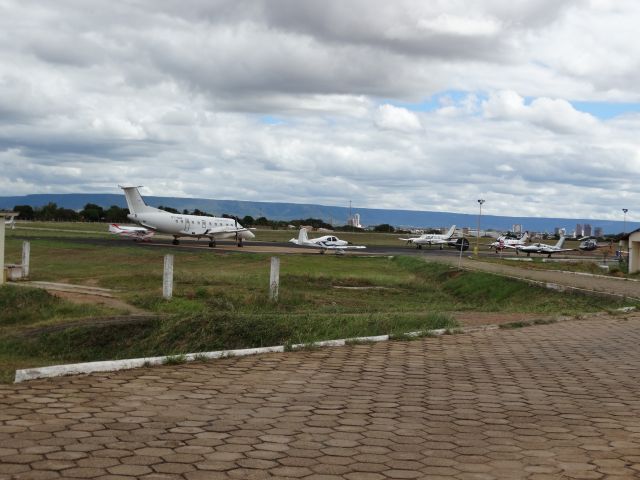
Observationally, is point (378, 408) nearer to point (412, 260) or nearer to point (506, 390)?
→ point (506, 390)

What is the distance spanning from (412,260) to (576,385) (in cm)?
3933

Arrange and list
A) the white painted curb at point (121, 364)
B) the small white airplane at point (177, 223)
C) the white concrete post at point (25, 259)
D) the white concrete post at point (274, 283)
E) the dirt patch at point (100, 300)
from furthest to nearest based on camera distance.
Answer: the small white airplane at point (177, 223)
the white concrete post at point (25, 259)
the white concrete post at point (274, 283)
the dirt patch at point (100, 300)
the white painted curb at point (121, 364)

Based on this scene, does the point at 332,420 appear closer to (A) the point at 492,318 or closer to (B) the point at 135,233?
(A) the point at 492,318

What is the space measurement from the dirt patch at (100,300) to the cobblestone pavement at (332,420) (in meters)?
10.9

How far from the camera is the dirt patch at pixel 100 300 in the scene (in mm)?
19284

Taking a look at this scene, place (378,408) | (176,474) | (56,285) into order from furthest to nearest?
1. (56,285)
2. (378,408)
3. (176,474)

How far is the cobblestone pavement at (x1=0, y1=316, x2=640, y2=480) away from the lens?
474 centimetres

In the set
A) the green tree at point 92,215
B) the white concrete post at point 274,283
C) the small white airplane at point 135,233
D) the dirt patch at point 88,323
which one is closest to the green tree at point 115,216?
the green tree at point 92,215

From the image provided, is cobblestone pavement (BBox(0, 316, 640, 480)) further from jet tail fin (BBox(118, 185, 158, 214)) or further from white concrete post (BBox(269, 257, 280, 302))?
jet tail fin (BBox(118, 185, 158, 214))

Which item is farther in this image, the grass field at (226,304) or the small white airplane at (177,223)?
the small white airplane at (177,223)

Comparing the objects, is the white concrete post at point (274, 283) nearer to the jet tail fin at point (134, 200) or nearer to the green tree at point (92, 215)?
the jet tail fin at point (134, 200)

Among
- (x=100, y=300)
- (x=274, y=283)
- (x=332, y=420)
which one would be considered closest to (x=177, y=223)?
(x=274, y=283)

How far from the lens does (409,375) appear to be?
819 centimetres

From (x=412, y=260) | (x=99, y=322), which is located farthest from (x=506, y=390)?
(x=412, y=260)
